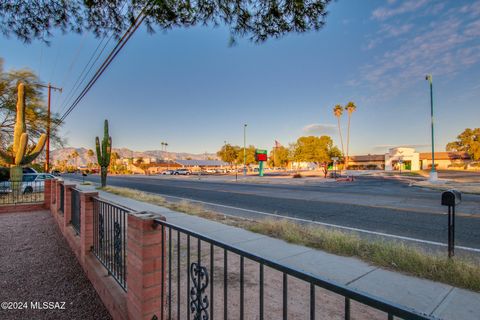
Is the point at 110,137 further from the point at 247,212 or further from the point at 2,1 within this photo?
the point at 2,1

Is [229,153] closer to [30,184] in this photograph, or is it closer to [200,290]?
[30,184]

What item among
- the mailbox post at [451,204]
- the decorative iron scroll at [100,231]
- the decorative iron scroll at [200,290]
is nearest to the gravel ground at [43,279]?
the decorative iron scroll at [100,231]

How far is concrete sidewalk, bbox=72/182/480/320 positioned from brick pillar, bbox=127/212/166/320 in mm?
997

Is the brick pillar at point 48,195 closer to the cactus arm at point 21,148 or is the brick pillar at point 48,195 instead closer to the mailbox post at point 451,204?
the cactus arm at point 21,148

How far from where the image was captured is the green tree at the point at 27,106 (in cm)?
2105

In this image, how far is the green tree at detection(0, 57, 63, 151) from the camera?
21.0 metres

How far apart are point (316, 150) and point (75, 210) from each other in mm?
47963

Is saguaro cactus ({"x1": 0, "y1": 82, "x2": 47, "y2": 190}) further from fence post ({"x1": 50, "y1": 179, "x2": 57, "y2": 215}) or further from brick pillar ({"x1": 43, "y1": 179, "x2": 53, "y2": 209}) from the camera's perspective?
fence post ({"x1": 50, "y1": 179, "x2": 57, "y2": 215})

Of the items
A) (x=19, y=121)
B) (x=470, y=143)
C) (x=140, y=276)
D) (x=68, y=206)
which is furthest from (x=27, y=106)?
(x=470, y=143)

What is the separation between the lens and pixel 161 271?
304cm

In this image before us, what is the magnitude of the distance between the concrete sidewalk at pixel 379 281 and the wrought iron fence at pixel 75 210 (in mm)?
3654

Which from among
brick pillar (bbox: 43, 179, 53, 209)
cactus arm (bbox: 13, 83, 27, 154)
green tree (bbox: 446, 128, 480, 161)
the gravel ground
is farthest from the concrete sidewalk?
green tree (bbox: 446, 128, 480, 161)

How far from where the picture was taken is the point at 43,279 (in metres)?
4.76

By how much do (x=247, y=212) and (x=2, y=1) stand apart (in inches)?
359
